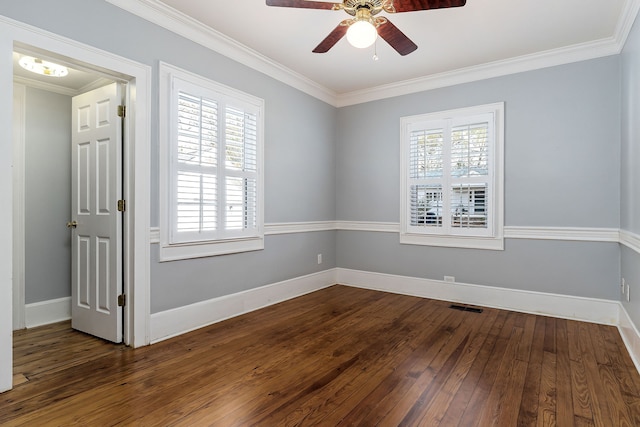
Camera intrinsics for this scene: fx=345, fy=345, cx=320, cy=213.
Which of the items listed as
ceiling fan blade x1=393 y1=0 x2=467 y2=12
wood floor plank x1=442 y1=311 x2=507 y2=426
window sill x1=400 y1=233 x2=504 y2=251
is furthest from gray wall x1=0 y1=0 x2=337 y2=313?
wood floor plank x1=442 y1=311 x2=507 y2=426

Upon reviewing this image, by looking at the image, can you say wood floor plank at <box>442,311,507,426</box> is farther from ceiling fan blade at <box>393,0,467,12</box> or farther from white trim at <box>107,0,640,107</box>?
white trim at <box>107,0,640,107</box>

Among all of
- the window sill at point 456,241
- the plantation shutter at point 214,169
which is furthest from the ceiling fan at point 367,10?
the window sill at point 456,241

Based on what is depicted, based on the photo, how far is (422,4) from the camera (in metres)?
2.15

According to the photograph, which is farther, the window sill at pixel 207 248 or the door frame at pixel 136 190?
the window sill at pixel 207 248

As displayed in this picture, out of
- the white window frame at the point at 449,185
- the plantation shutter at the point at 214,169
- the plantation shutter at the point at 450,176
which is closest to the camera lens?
the plantation shutter at the point at 214,169

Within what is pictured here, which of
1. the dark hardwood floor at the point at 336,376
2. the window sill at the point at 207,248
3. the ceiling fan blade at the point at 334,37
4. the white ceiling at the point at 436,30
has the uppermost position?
the white ceiling at the point at 436,30

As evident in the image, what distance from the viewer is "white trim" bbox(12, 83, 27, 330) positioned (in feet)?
11.0

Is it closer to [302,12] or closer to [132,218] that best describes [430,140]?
[302,12]

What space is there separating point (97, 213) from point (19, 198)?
3.59 feet

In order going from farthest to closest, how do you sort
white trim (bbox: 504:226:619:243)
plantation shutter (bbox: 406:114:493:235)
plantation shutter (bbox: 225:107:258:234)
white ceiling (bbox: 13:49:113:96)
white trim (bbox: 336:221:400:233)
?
white trim (bbox: 336:221:400:233) < plantation shutter (bbox: 406:114:493:235) < plantation shutter (bbox: 225:107:258:234) < white trim (bbox: 504:226:619:243) < white ceiling (bbox: 13:49:113:96)

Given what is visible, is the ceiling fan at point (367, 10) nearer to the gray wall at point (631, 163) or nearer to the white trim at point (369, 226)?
the gray wall at point (631, 163)

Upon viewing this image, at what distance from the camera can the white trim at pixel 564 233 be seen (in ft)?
11.4

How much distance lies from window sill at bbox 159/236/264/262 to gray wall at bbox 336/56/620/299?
2.03 metres

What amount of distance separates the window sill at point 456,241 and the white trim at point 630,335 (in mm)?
1201
